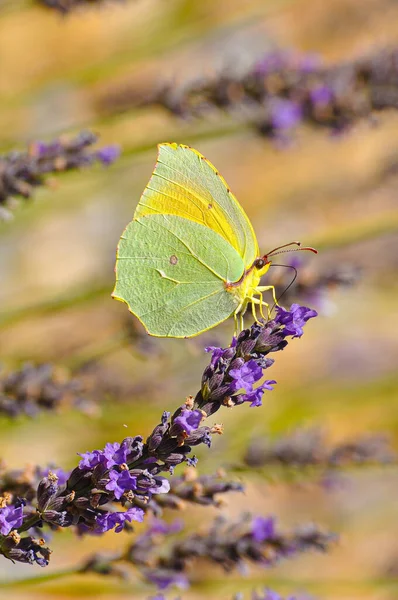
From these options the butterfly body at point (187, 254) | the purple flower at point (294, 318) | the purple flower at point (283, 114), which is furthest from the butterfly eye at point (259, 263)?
the purple flower at point (283, 114)

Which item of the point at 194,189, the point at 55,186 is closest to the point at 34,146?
the point at 55,186

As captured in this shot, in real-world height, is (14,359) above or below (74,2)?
below

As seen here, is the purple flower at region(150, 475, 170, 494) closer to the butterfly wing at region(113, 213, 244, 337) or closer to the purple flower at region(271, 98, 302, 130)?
the butterfly wing at region(113, 213, 244, 337)

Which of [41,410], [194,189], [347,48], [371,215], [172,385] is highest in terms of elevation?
[347,48]

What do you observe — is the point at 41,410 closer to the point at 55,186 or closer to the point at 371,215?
the point at 55,186

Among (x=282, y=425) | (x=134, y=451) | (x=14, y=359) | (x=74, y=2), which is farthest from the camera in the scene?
(x=282, y=425)

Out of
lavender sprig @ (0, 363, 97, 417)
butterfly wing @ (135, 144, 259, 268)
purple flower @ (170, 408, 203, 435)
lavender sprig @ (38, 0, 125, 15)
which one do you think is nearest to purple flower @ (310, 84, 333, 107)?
lavender sprig @ (38, 0, 125, 15)

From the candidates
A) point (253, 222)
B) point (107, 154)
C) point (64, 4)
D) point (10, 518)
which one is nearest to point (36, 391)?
point (107, 154)
